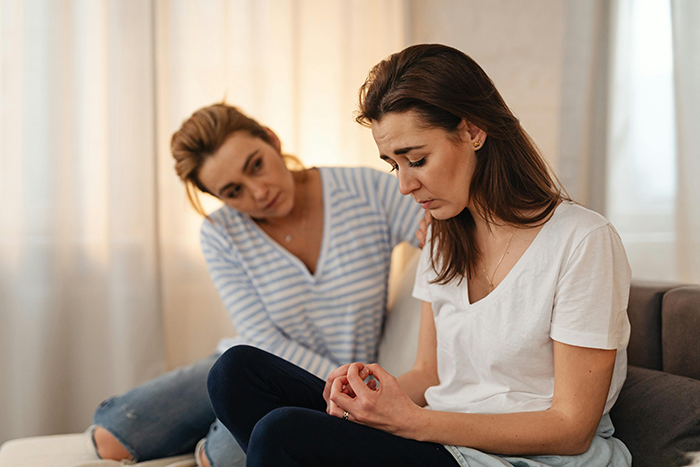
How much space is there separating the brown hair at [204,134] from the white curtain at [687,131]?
1.08 m

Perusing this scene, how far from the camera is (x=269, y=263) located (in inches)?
58.6

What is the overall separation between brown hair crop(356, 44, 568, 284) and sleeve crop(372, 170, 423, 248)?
0.53 metres

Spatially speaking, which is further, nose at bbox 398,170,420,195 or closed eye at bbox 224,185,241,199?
closed eye at bbox 224,185,241,199

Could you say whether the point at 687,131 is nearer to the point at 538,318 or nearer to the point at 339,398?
the point at 538,318

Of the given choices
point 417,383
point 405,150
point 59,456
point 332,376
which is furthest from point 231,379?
point 59,456

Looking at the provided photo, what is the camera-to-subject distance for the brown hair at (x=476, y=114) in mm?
846

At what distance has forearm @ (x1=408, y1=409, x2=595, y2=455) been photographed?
803mm

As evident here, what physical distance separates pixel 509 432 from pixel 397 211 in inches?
31.2

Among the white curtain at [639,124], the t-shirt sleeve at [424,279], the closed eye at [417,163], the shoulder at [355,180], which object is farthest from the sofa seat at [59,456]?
the white curtain at [639,124]

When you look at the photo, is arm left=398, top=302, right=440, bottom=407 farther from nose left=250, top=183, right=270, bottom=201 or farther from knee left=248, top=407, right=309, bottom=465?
nose left=250, top=183, right=270, bottom=201

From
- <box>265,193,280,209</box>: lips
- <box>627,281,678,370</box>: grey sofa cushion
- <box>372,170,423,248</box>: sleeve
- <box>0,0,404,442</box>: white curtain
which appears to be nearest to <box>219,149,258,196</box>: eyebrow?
<box>265,193,280,209</box>: lips

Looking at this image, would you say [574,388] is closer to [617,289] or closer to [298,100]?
[617,289]

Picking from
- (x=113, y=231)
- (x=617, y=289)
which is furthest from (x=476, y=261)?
(x=113, y=231)

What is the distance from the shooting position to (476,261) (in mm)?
998
